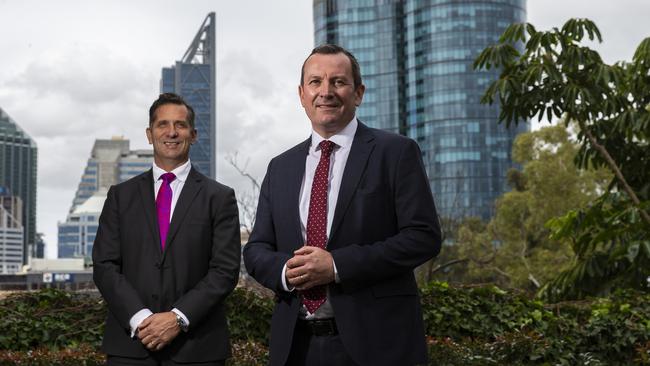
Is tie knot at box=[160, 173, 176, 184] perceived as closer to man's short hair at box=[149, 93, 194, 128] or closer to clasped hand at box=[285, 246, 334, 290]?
man's short hair at box=[149, 93, 194, 128]

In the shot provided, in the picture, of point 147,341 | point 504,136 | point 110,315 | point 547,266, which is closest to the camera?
point 147,341

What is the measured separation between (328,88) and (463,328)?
4125 mm

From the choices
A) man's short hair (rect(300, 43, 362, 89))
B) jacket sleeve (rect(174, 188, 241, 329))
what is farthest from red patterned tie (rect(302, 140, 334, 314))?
jacket sleeve (rect(174, 188, 241, 329))

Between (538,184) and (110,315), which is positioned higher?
(538,184)

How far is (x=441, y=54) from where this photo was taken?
9006 cm

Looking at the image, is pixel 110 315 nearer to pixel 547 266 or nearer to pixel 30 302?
pixel 30 302

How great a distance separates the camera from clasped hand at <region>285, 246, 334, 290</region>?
227cm

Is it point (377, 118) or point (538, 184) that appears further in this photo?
point (377, 118)

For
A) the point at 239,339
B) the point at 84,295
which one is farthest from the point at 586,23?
the point at 84,295

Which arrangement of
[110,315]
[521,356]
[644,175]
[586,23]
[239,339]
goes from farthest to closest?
[644,175] → [586,23] → [239,339] → [521,356] → [110,315]

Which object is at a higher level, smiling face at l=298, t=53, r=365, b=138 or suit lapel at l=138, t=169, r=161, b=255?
smiling face at l=298, t=53, r=365, b=138

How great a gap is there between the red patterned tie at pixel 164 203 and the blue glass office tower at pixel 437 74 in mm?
81056

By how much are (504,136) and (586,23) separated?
274 ft

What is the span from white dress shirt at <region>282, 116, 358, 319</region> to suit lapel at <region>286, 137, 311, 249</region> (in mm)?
14
